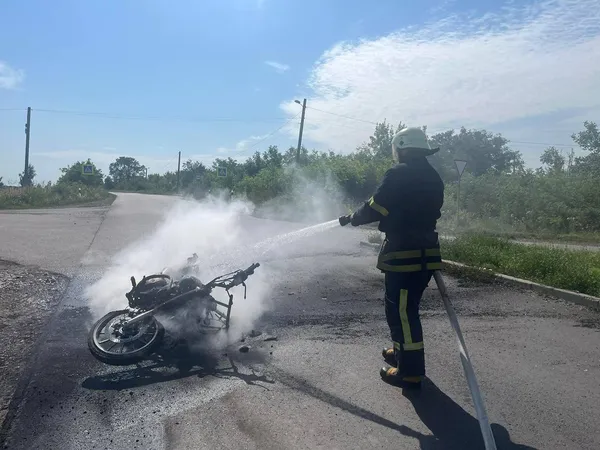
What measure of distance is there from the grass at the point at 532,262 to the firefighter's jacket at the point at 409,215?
15.3 feet

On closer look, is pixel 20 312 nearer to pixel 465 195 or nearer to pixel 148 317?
pixel 148 317

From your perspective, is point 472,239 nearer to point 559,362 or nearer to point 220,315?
point 559,362

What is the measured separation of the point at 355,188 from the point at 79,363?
24462mm

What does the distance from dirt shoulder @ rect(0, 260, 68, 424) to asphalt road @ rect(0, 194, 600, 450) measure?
A: 192 mm

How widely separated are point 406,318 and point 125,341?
111 inches

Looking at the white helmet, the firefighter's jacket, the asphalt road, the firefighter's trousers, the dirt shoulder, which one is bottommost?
the dirt shoulder

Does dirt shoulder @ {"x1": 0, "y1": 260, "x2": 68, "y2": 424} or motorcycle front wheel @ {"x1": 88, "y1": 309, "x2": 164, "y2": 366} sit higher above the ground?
motorcycle front wheel @ {"x1": 88, "y1": 309, "x2": 164, "y2": 366}

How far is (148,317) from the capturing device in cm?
534

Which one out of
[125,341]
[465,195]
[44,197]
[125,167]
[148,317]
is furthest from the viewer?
[125,167]

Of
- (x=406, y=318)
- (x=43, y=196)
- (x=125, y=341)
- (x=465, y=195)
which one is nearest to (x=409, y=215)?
(x=406, y=318)

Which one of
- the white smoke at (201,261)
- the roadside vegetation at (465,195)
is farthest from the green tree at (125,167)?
the white smoke at (201,261)

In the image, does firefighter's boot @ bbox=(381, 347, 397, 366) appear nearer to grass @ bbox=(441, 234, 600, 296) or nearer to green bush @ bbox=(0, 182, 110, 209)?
grass @ bbox=(441, 234, 600, 296)

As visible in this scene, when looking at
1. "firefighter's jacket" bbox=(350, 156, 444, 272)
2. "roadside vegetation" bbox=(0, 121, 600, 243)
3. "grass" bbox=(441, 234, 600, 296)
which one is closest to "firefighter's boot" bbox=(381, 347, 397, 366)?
"firefighter's jacket" bbox=(350, 156, 444, 272)

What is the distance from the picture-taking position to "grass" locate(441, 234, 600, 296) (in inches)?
326
